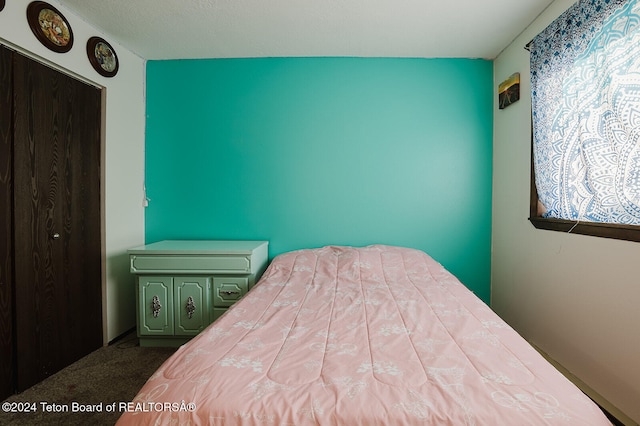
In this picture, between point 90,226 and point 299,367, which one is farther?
point 90,226

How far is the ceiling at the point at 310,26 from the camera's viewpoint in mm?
1899

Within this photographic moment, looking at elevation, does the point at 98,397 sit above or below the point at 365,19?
below

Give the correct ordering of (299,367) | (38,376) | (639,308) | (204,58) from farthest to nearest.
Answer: (204,58) < (38,376) < (639,308) < (299,367)

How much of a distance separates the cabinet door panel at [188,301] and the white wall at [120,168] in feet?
1.86

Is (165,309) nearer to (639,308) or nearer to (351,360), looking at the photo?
(351,360)

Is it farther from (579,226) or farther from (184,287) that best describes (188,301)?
(579,226)

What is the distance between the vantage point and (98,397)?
5.45 feet

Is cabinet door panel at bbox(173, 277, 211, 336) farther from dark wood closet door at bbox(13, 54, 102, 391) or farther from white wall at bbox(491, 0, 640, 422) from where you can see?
white wall at bbox(491, 0, 640, 422)

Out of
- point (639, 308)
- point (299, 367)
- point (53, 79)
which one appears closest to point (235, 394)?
point (299, 367)

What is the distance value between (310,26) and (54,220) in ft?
7.07

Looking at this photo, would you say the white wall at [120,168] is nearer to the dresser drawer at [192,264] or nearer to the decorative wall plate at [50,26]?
the decorative wall plate at [50,26]

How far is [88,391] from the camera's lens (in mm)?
1707

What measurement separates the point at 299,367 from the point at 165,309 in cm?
165

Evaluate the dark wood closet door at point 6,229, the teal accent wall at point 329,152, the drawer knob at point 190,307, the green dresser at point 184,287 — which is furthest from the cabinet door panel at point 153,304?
the dark wood closet door at point 6,229
